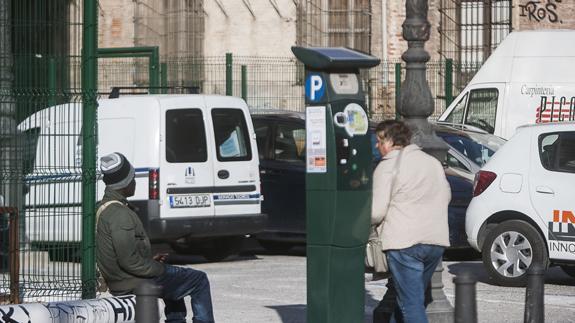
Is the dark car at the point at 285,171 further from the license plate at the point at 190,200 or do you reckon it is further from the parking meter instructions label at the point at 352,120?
the parking meter instructions label at the point at 352,120

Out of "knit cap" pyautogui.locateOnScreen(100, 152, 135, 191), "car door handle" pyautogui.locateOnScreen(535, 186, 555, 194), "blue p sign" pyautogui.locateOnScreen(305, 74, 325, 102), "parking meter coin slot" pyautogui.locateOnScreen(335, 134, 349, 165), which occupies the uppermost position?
"blue p sign" pyautogui.locateOnScreen(305, 74, 325, 102)

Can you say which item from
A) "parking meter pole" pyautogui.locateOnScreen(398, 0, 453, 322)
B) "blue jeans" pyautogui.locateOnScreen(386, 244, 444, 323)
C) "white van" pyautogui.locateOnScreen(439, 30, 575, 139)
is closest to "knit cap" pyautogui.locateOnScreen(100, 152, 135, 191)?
"blue jeans" pyautogui.locateOnScreen(386, 244, 444, 323)

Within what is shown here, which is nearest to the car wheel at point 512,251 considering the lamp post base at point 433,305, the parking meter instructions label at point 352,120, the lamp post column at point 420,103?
the lamp post column at point 420,103

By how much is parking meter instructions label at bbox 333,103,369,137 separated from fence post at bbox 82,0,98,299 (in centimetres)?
260

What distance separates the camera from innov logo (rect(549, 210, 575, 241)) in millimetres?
14180

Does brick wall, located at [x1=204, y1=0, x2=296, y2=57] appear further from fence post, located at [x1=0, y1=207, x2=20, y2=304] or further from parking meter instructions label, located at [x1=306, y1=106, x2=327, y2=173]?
parking meter instructions label, located at [x1=306, y1=106, x2=327, y2=173]

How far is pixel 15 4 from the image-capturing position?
477 inches

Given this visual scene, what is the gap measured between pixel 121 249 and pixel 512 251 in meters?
6.46

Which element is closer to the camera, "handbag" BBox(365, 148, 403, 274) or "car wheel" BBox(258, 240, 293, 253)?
"handbag" BBox(365, 148, 403, 274)

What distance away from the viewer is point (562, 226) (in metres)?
14.3

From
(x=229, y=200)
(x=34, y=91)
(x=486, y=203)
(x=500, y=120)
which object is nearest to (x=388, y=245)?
(x=34, y=91)

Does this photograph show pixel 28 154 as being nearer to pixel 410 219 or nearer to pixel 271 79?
pixel 410 219

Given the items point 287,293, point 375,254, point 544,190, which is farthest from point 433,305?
point 544,190

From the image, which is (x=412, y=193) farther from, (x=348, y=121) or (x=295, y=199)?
(x=295, y=199)
